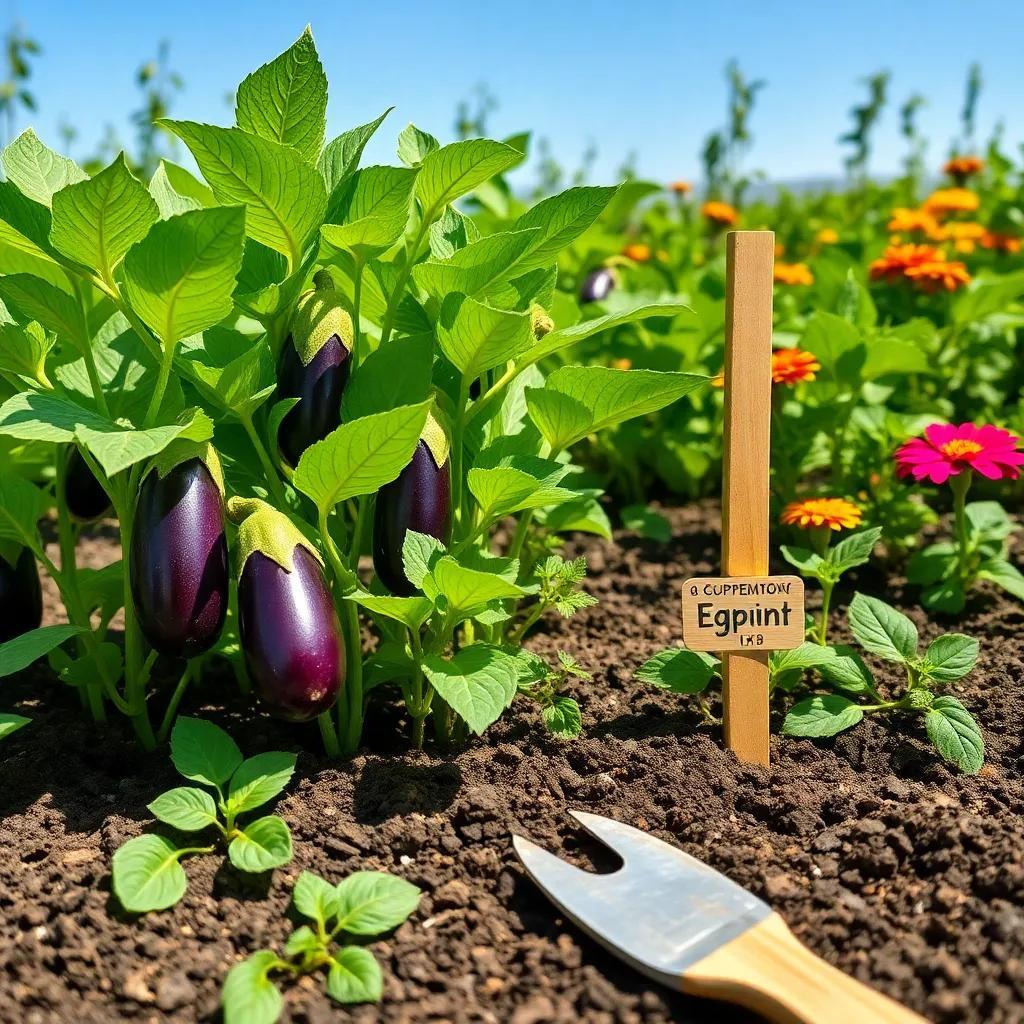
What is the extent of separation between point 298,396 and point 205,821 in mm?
529

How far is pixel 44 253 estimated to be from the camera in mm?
1380

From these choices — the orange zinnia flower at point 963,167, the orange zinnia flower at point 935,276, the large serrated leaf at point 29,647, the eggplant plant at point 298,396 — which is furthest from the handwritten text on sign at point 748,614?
the orange zinnia flower at point 963,167

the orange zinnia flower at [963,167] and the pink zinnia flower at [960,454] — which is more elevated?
the orange zinnia flower at [963,167]

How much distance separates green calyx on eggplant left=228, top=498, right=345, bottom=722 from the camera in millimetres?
1280

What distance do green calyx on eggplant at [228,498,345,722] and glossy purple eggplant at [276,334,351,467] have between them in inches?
5.0

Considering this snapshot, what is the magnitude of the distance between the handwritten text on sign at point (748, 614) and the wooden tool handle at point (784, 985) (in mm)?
439

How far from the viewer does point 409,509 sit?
1389 millimetres

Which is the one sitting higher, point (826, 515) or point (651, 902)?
point (826, 515)

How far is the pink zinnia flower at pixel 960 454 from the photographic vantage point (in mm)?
1875

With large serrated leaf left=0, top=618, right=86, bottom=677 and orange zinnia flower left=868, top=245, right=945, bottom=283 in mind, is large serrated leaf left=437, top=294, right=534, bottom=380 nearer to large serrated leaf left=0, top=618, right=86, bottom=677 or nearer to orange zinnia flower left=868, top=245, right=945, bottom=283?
large serrated leaf left=0, top=618, right=86, bottom=677

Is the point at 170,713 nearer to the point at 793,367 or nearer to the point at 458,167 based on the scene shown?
the point at 458,167

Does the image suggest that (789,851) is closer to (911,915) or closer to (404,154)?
(911,915)

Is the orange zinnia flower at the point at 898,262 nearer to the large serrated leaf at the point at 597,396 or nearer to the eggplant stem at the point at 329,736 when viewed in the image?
the large serrated leaf at the point at 597,396

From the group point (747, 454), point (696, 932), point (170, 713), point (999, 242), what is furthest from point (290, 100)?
point (999, 242)
